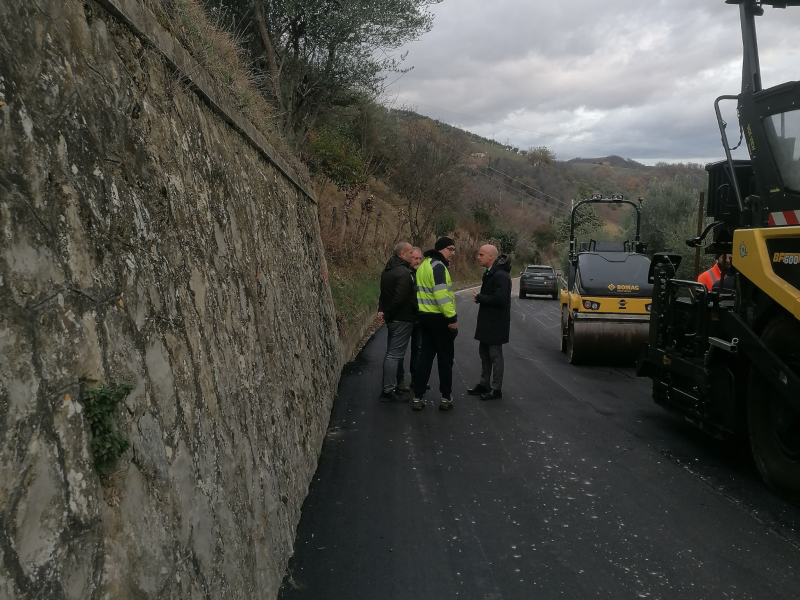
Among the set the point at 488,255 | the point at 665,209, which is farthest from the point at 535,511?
the point at 665,209

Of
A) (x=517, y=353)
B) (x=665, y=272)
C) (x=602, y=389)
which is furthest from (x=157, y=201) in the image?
(x=517, y=353)

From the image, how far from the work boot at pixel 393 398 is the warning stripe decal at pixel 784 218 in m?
4.56

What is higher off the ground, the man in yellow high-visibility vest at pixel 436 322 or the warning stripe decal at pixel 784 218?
the warning stripe decal at pixel 784 218

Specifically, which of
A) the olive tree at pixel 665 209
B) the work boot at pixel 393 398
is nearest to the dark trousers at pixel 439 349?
the work boot at pixel 393 398

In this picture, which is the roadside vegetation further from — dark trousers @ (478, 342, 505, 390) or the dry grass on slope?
dark trousers @ (478, 342, 505, 390)

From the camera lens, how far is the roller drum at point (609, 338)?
35.0 ft

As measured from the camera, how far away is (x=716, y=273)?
7.12m

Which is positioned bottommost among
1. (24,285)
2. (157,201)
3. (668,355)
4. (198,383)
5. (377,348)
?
(377,348)

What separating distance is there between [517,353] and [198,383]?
10.0 meters

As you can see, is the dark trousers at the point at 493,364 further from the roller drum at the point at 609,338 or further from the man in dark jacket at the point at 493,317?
the roller drum at the point at 609,338

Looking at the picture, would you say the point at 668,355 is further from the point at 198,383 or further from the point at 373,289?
the point at 373,289

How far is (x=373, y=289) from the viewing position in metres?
20.3

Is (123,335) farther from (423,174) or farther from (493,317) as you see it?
(423,174)

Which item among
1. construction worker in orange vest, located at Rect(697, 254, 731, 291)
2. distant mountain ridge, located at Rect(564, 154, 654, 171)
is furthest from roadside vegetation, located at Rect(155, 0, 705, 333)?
distant mountain ridge, located at Rect(564, 154, 654, 171)
